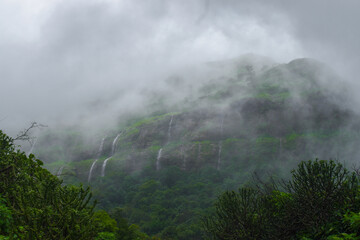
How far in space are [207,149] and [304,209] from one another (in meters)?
109

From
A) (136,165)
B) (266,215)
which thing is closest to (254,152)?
(136,165)

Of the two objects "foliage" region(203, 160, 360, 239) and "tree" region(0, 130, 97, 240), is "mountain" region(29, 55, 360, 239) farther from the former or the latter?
"tree" region(0, 130, 97, 240)

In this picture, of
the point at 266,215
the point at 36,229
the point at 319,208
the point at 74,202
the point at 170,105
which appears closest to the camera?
the point at 36,229

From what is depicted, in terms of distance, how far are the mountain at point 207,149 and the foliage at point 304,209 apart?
8103cm

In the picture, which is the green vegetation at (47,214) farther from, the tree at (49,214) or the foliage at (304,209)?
Answer: the foliage at (304,209)

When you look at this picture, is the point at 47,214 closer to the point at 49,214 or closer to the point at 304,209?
the point at 49,214

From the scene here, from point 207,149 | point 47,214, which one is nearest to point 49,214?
point 47,214

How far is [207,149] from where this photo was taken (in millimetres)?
122875

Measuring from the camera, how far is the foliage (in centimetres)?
1305

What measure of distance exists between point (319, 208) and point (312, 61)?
19472 cm

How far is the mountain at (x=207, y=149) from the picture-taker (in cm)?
10994

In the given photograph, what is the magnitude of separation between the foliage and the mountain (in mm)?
81031

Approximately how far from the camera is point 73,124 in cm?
18562

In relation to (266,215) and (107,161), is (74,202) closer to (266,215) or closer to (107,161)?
(266,215)
